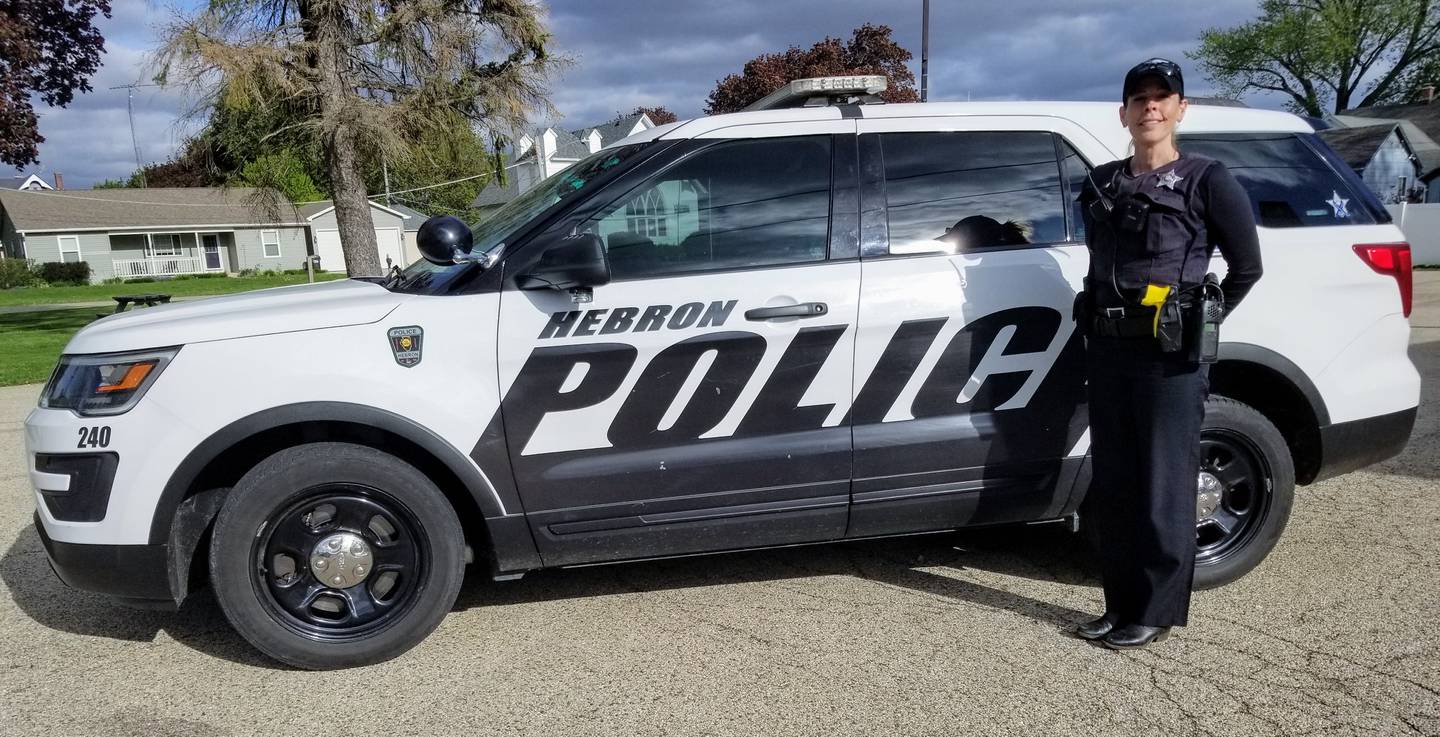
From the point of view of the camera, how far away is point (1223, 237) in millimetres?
3066

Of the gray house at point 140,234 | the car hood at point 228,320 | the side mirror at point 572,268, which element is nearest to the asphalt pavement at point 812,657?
the car hood at point 228,320

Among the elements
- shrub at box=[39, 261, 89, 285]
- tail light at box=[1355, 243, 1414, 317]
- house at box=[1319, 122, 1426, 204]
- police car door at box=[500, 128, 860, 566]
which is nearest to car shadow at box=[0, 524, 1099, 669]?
police car door at box=[500, 128, 860, 566]

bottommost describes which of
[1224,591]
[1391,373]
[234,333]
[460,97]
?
[1224,591]

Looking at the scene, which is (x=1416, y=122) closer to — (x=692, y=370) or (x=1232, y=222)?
(x=1232, y=222)

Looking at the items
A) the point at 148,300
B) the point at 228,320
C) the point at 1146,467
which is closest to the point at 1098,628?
the point at 1146,467

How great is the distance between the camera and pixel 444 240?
10.6 ft

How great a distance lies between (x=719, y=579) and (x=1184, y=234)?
2.25m

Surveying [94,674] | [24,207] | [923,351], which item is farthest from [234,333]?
[24,207]

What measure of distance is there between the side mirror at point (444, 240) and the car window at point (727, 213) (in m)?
0.43

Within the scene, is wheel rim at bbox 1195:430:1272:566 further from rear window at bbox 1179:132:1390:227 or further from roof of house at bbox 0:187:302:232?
roof of house at bbox 0:187:302:232

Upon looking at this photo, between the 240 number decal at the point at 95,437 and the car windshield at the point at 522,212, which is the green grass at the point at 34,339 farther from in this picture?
the car windshield at the point at 522,212

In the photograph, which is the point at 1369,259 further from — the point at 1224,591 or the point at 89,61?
the point at 89,61

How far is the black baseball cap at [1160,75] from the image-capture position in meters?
3.02

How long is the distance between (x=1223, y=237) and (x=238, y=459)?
3446mm
